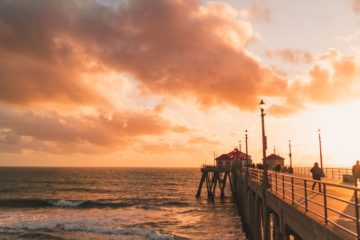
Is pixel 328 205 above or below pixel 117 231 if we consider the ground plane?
above

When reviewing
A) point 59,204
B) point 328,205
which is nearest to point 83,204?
point 59,204

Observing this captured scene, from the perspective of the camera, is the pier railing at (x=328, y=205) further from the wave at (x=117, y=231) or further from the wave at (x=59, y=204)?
the wave at (x=59, y=204)

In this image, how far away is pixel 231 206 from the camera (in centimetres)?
4447

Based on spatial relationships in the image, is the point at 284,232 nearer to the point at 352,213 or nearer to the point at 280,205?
the point at 280,205

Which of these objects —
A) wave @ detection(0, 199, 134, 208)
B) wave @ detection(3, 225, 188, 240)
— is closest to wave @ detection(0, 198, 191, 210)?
wave @ detection(0, 199, 134, 208)

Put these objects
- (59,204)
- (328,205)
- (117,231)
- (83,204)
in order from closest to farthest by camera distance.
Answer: (328,205), (117,231), (59,204), (83,204)

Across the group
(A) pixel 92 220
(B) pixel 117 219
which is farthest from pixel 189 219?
(A) pixel 92 220

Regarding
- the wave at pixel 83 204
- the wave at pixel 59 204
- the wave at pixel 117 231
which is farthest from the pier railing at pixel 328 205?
the wave at pixel 59 204

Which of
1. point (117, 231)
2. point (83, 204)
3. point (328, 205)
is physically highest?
point (328, 205)

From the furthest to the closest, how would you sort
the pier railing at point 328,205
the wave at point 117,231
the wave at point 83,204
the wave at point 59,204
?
the wave at point 59,204
the wave at point 83,204
the wave at point 117,231
the pier railing at point 328,205

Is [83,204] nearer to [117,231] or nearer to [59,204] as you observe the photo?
[59,204]

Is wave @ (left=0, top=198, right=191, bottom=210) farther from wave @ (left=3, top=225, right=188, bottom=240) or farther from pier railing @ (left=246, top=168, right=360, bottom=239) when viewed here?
pier railing @ (left=246, top=168, right=360, bottom=239)

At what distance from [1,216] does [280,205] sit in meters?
37.3

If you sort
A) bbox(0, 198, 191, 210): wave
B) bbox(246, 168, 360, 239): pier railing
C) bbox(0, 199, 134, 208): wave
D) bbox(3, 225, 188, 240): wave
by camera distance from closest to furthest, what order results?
bbox(246, 168, 360, 239): pier railing → bbox(3, 225, 188, 240): wave → bbox(0, 198, 191, 210): wave → bbox(0, 199, 134, 208): wave
